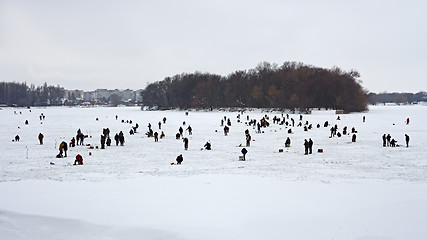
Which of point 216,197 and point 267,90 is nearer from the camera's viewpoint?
point 216,197

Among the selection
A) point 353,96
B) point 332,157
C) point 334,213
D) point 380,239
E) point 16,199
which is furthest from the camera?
point 353,96

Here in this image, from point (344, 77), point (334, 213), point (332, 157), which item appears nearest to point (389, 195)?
point (334, 213)

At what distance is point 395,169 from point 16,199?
1526 centimetres

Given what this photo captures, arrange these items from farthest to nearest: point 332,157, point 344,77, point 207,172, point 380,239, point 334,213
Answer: point 344,77
point 332,157
point 207,172
point 334,213
point 380,239

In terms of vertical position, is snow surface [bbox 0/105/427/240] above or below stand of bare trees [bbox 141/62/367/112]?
below

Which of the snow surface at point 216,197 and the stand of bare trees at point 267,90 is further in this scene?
the stand of bare trees at point 267,90

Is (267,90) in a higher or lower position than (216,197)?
higher

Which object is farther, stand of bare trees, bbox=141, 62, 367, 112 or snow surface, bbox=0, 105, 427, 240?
stand of bare trees, bbox=141, 62, 367, 112

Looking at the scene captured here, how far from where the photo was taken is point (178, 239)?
983 centimetres

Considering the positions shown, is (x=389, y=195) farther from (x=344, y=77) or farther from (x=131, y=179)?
(x=344, y=77)

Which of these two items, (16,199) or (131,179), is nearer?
(16,199)

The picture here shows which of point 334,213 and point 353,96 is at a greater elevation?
point 353,96

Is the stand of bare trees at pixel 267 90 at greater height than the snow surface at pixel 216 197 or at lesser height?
greater

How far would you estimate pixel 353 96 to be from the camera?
3452 inches
